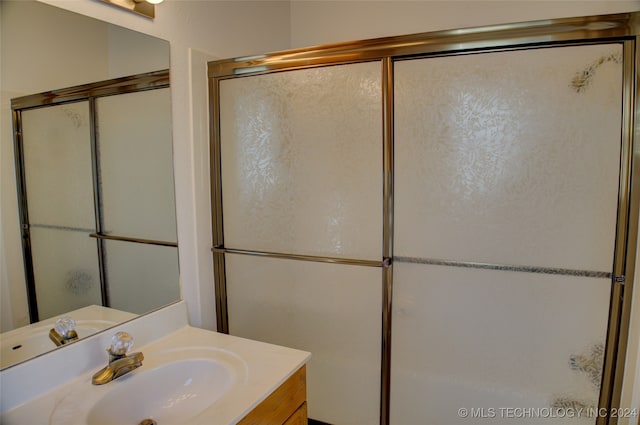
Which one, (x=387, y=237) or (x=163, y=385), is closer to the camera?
(x=163, y=385)

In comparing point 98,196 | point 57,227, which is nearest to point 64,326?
point 57,227

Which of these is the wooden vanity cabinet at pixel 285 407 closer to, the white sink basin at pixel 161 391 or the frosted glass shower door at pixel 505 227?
the white sink basin at pixel 161 391

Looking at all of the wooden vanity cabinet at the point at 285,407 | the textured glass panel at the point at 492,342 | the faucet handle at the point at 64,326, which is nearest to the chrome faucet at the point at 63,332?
the faucet handle at the point at 64,326

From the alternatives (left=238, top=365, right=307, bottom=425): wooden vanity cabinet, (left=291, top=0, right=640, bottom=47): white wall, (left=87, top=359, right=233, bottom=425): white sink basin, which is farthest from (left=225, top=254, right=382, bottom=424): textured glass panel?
(left=291, top=0, right=640, bottom=47): white wall

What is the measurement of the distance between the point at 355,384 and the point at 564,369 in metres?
0.83

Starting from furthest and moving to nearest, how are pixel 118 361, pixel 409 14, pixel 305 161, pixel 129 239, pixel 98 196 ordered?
pixel 409 14
pixel 305 161
pixel 129 239
pixel 98 196
pixel 118 361

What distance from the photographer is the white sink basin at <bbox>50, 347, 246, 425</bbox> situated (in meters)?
0.96

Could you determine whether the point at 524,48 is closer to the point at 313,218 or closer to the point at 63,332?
the point at 313,218

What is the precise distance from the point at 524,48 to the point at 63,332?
1.80 meters

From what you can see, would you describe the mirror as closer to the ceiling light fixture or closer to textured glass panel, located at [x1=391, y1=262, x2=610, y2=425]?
the ceiling light fixture

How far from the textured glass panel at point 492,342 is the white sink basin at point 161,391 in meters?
0.75

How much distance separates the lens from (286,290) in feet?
5.46

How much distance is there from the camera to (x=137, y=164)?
1355 millimetres

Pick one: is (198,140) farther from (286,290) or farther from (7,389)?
(7,389)
